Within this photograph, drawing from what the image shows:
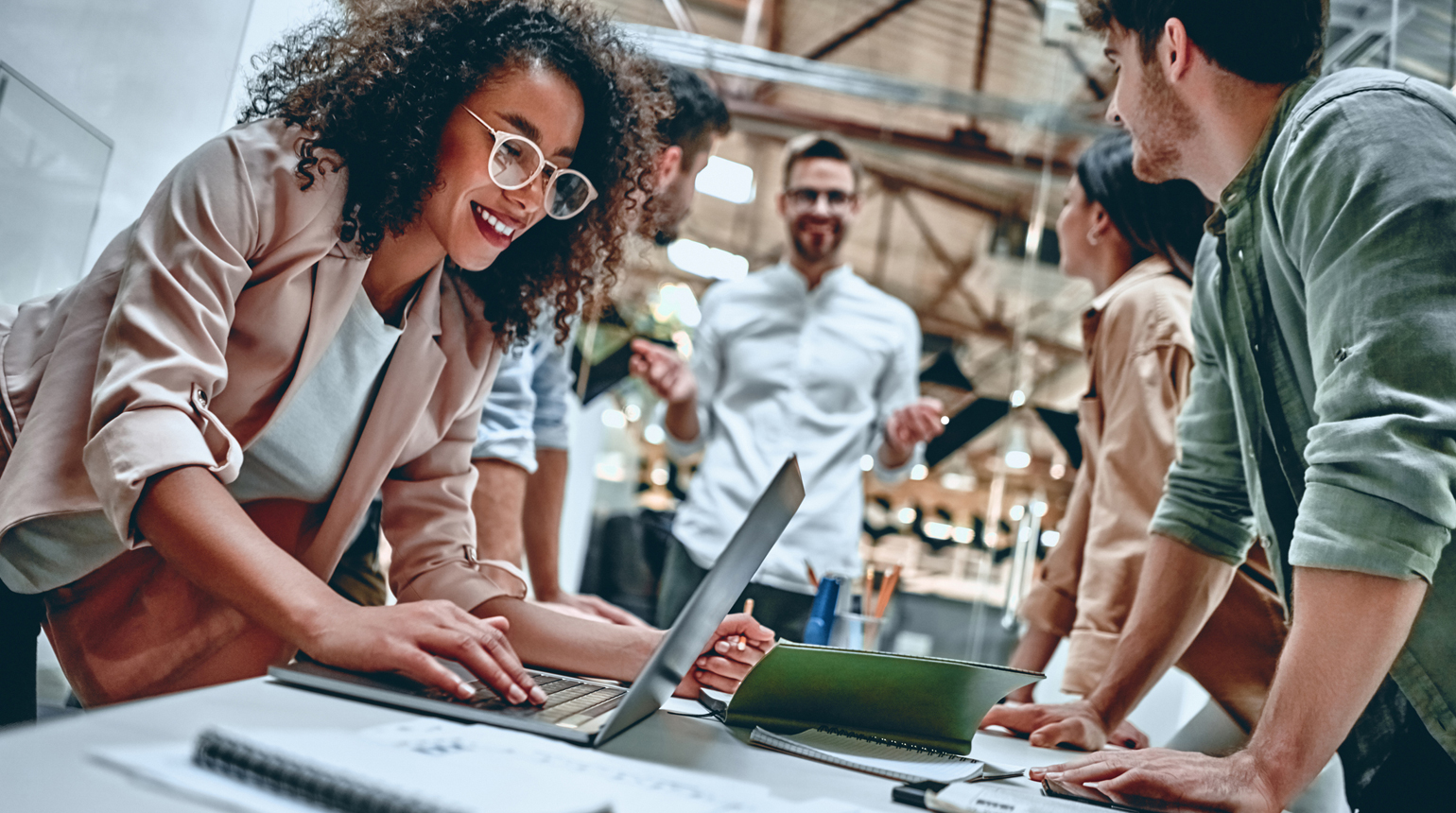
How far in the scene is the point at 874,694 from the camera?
90 cm

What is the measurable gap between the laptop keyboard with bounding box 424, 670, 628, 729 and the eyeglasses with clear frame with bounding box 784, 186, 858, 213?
2123 millimetres

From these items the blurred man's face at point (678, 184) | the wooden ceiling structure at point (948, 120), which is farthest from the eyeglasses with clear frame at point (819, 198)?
the wooden ceiling structure at point (948, 120)

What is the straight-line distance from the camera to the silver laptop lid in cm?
73

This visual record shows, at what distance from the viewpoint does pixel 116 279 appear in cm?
95

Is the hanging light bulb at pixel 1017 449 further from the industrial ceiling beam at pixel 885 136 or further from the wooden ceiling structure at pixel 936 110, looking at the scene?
the industrial ceiling beam at pixel 885 136

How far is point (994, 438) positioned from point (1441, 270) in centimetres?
398

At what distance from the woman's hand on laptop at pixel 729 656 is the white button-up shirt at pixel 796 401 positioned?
139 cm

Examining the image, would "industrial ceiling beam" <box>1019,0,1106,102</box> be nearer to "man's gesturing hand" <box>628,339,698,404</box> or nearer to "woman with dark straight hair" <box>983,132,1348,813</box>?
"woman with dark straight hair" <box>983,132,1348,813</box>

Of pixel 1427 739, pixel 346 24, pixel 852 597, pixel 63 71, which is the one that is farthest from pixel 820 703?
pixel 63 71

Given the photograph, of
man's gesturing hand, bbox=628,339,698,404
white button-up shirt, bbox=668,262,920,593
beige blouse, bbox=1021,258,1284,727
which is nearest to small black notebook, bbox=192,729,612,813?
beige blouse, bbox=1021,258,1284,727

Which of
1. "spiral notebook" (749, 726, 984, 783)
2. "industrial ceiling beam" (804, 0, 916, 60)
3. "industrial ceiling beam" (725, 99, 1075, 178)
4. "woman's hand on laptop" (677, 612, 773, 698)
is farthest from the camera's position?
"industrial ceiling beam" (725, 99, 1075, 178)

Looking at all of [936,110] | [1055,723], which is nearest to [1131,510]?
[1055,723]

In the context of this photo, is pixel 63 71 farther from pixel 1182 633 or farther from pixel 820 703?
pixel 1182 633

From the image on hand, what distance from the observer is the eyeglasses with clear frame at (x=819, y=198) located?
2891 millimetres
